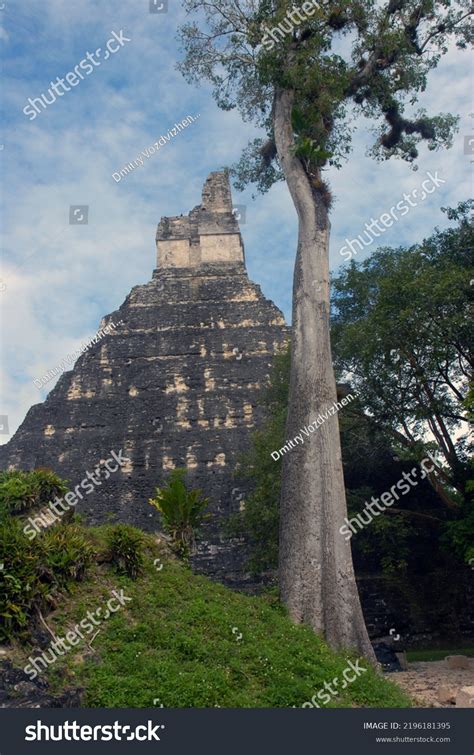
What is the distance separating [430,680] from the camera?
9891 millimetres

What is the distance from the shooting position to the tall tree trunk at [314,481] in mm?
8297

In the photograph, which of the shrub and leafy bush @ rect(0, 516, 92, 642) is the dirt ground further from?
leafy bush @ rect(0, 516, 92, 642)

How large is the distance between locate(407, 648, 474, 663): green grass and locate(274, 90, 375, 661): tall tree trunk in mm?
5201

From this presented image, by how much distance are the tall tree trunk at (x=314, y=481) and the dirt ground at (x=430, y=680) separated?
34.8 inches

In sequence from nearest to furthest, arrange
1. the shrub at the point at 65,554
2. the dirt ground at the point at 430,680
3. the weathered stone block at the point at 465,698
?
the weathered stone block at the point at 465,698, the shrub at the point at 65,554, the dirt ground at the point at 430,680

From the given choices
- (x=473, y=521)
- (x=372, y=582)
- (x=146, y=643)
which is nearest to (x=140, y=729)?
(x=146, y=643)

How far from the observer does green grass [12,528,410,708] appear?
6.11 m

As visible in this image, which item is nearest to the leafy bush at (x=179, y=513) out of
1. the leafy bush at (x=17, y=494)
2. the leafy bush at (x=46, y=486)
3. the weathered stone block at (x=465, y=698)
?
the leafy bush at (x=46, y=486)

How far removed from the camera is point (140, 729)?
5.50 metres

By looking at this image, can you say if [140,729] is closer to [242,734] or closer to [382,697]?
[242,734]

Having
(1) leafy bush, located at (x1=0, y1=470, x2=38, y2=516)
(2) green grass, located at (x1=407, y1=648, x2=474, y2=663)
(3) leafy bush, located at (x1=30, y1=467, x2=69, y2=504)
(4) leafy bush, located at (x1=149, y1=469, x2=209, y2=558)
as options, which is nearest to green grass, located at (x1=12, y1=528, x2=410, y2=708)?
(3) leafy bush, located at (x1=30, y1=467, x2=69, y2=504)

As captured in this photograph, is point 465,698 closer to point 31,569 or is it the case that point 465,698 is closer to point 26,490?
point 31,569

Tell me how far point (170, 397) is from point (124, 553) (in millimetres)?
9683

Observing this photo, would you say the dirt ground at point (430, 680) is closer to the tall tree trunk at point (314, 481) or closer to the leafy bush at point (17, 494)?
the tall tree trunk at point (314, 481)
